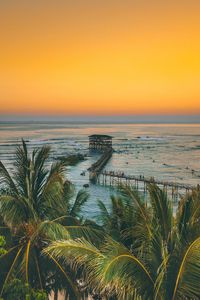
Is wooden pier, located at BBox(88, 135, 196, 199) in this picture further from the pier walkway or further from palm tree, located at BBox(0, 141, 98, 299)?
palm tree, located at BBox(0, 141, 98, 299)

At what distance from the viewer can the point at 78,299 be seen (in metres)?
10.2

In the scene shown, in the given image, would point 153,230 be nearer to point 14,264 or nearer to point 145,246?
point 145,246

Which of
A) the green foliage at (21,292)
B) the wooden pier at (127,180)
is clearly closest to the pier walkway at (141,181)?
the wooden pier at (127,180)

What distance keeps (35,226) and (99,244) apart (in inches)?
79.2

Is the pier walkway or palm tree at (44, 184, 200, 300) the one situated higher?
palm tree at (44, 184, 200, 300)

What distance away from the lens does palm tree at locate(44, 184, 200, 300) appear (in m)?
6.79

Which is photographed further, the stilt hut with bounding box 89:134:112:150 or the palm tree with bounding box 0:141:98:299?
the stilt hut with bounding box 89:134:112:150

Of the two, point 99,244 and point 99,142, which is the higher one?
point 99,244

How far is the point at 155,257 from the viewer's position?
7.55 m

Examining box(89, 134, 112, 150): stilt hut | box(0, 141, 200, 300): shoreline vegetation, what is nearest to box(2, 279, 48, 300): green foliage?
box(0, 141, 200, 300): shoreline vegetation

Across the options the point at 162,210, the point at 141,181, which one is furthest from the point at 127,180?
the point at 162,210

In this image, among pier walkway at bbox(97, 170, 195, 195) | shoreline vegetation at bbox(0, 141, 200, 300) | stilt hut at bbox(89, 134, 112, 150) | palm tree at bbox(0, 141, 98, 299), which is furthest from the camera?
stilt hut at bbox(89, 134, 112, 150)

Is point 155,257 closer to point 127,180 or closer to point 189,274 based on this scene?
point 189,274

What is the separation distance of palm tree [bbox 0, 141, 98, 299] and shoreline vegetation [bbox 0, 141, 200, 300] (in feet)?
0.09
